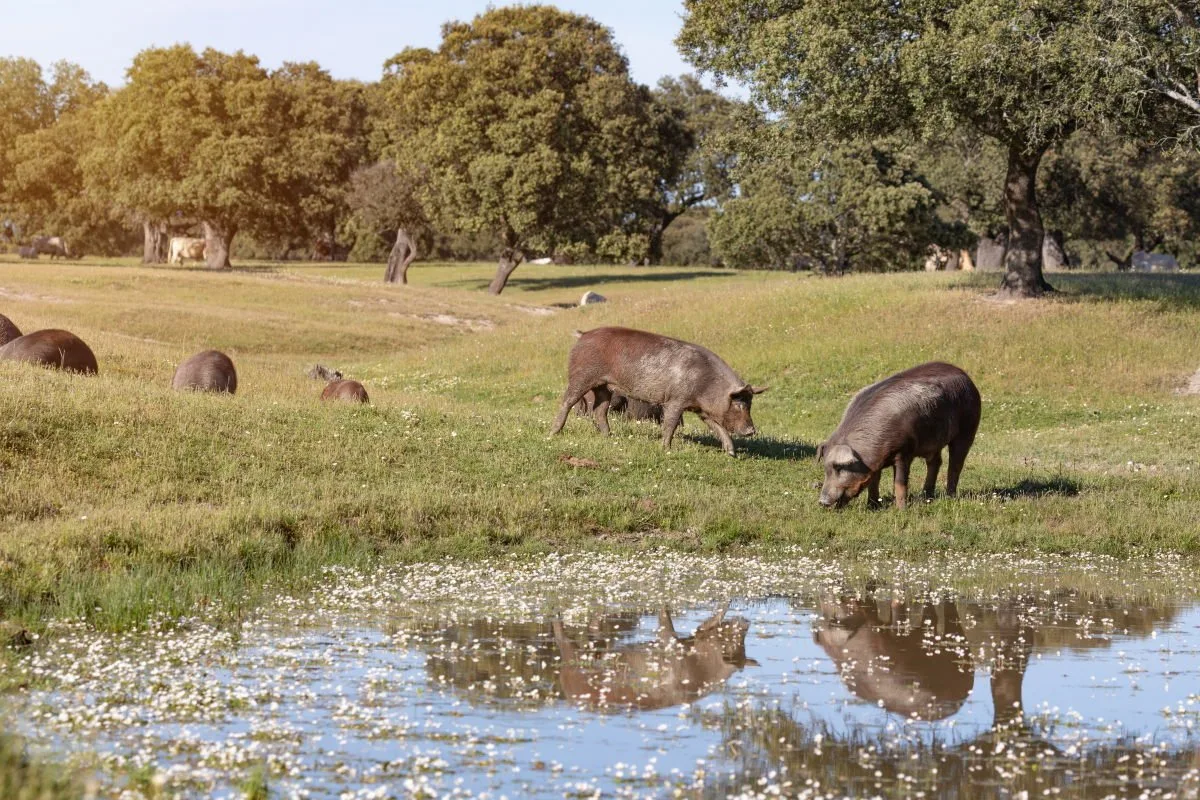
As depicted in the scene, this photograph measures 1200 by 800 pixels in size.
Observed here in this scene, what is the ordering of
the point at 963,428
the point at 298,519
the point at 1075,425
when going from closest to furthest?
the point at 298,519 → the point at 963,428 → the point at 1075,425

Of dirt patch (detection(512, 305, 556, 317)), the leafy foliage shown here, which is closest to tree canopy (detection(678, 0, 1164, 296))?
the leafy foliage

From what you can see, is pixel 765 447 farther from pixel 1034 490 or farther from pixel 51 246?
pixel 51 246

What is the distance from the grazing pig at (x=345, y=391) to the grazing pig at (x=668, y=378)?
6.00m

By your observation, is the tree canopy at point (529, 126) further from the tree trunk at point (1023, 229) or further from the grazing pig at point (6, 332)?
the grazing pig at point (6, 332)

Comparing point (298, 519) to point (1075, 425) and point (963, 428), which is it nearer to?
point (963, 428)

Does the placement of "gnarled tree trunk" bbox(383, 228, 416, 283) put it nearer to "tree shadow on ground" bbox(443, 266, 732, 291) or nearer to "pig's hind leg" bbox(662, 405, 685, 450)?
"tree shadow on ground" bbox(443, 266, 732, 291)

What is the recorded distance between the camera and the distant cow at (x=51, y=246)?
316 ft

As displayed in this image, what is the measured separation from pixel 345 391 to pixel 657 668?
53.6 feet

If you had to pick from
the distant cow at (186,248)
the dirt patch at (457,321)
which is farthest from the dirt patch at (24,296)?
the distant cow at (186,248)

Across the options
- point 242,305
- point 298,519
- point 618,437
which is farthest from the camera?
point 242,305

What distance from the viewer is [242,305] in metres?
53.2

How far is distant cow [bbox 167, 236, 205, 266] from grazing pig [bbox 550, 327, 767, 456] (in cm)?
9047

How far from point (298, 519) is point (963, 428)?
820 cm

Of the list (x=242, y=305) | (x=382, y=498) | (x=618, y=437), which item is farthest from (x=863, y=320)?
(x=242, y=305)
